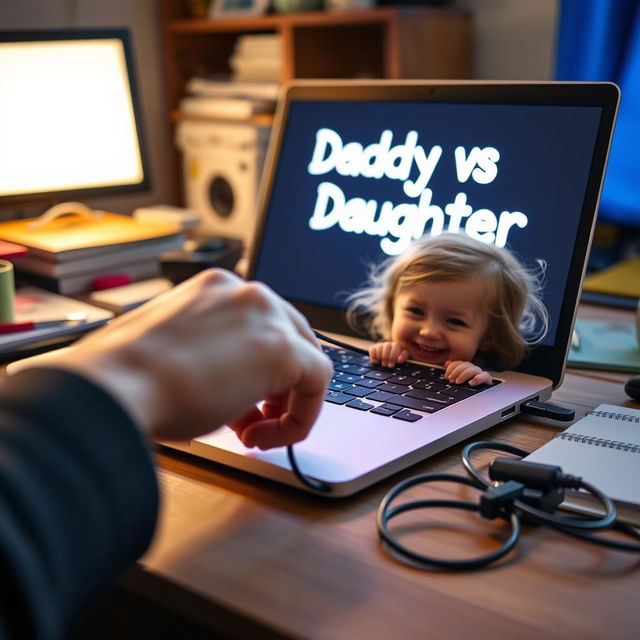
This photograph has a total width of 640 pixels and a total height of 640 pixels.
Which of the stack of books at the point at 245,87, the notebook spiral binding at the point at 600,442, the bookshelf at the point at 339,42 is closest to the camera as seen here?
the notebook spiral binding at the point at 600,442

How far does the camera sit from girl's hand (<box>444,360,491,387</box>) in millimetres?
805

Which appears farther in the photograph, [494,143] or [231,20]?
[231,20]

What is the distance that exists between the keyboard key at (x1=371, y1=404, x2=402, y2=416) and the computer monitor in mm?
881

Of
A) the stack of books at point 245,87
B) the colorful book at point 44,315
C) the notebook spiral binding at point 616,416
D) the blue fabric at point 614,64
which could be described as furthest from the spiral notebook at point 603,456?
the stack of books at point 245,87

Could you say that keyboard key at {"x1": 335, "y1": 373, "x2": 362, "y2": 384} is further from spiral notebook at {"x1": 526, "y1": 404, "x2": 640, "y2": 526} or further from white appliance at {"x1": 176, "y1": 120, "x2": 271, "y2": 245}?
white appliance at {"x1": 176, "y1": 120, "x2": 271, "y2": 245}

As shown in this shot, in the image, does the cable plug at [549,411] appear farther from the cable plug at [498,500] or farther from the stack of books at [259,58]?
the stack of books at [259,58]

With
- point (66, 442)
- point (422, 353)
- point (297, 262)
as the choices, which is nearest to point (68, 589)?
point (66, 442)

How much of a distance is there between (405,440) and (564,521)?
0.15m

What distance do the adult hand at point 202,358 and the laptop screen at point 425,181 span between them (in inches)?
15.0

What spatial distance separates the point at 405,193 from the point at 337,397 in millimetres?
322

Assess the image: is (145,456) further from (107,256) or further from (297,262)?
(107,256)

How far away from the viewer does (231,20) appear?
2.19 m

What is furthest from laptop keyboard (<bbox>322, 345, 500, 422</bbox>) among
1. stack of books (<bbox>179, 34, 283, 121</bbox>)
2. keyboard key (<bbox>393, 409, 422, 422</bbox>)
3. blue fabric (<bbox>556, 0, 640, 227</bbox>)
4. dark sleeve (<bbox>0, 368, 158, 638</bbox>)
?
stack of books (<bbox>179, 34, 283, 121</bbox>)

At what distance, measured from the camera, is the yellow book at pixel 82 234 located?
122 centimetres
